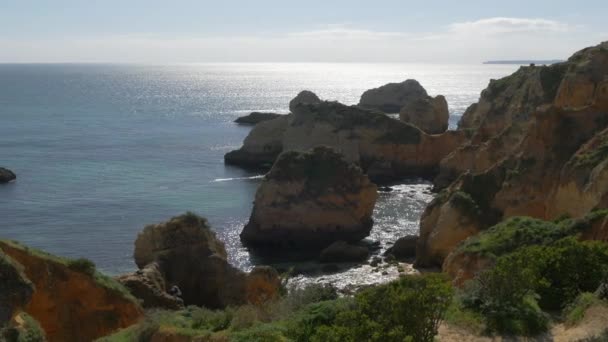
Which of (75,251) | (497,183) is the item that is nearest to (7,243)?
(75,251)

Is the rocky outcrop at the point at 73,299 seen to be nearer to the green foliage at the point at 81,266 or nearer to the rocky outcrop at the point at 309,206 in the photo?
the green foliage at the point at 81,266

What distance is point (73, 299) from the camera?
89.3 ft

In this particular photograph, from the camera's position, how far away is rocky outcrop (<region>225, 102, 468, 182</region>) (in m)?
78.6

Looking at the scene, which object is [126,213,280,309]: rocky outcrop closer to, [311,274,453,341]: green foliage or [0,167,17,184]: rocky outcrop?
[311,274,453,341]: green foliage

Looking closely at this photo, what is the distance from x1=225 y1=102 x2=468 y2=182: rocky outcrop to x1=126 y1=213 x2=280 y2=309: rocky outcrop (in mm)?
41269

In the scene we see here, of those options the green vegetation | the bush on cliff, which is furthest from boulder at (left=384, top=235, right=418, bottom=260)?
the green vegetation

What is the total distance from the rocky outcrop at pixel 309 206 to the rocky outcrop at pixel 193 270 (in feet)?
43.8

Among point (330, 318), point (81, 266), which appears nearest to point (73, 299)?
point (81, 266)

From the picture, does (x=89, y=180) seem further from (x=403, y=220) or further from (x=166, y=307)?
(x=166, y=307)

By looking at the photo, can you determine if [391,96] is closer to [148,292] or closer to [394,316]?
[148,292]

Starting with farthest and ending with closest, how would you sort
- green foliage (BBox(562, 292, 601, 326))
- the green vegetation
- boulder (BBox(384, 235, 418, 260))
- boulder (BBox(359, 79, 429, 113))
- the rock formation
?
1. boulder (BBox(359, 79, 429, 113))
2. boulder (BBox(384, 235, 418, 260))
3. the rock formation
4. green foliage (BBox(562, 292, 601, 326))
5. the green vegetation

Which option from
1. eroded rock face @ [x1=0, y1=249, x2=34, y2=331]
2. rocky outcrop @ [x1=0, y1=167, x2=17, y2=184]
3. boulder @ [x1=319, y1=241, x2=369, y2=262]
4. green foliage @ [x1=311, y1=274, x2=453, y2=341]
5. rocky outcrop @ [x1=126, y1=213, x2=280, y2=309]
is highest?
green foliage @ [x1=311, y1=274, x2=453, y2=341]

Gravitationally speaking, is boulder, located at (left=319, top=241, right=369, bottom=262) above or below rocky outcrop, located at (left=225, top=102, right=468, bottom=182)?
below

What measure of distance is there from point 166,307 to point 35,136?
89723 millimetres
